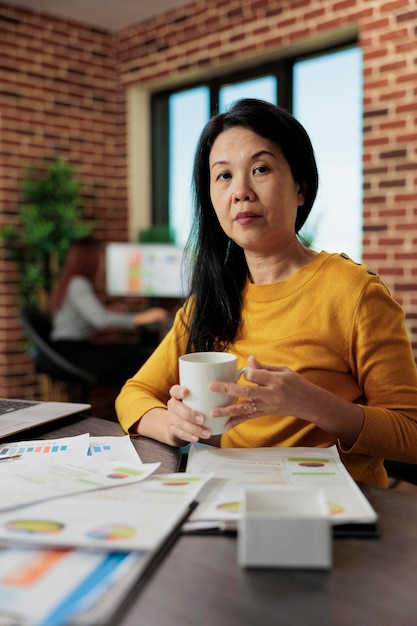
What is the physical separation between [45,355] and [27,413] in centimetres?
278

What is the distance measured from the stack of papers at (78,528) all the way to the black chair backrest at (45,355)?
2953mm

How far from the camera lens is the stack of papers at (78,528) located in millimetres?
602

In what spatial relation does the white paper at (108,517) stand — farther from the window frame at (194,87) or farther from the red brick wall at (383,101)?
the window frame at (194,87)

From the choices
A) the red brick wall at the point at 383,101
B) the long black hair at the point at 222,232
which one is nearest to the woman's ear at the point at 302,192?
the long black hair at the point at 222,232

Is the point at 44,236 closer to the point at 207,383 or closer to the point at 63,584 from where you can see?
the point at 207,383

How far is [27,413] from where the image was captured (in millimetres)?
1383

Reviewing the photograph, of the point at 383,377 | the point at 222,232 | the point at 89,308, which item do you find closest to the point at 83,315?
the point at 89,308

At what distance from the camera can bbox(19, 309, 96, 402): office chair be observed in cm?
401

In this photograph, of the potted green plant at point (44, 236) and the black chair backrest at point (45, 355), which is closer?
the black chair backrest at point (45, 355)

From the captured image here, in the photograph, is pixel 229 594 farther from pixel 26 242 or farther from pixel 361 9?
pixel 26 242

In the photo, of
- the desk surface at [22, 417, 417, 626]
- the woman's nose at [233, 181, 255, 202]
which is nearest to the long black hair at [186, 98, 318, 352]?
the woman's nose at [233, 181, 255, 202]

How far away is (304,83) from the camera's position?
172 inches

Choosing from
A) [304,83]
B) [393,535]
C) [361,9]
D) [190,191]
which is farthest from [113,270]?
[393,535]

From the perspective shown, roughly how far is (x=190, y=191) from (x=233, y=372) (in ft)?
2.22
